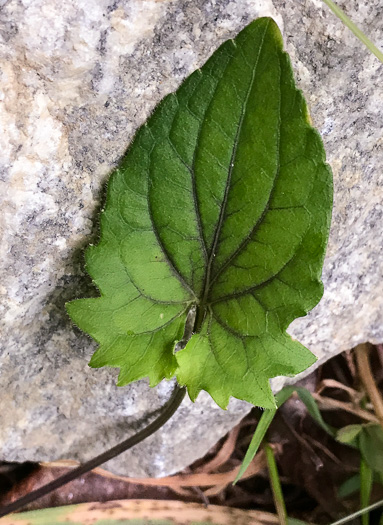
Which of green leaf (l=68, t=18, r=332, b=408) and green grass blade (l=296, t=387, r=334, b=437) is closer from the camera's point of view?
green leaf (l=68, t=18, r=332, b=408)

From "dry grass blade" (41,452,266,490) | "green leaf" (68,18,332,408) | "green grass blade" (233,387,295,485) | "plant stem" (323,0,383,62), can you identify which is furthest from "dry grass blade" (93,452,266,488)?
"plant stem" (323,0,383,62)

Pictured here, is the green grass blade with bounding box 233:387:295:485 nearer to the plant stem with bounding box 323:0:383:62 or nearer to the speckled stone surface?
the speckled stone surface

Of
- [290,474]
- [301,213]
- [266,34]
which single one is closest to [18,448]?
[290,474]

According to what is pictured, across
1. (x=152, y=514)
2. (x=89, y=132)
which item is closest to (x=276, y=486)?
(x=152, y=514)

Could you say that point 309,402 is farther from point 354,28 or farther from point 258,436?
point 354,28

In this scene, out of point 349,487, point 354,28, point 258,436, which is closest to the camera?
point 354,28

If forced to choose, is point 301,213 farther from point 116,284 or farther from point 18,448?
point 18,448

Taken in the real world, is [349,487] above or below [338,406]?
below
